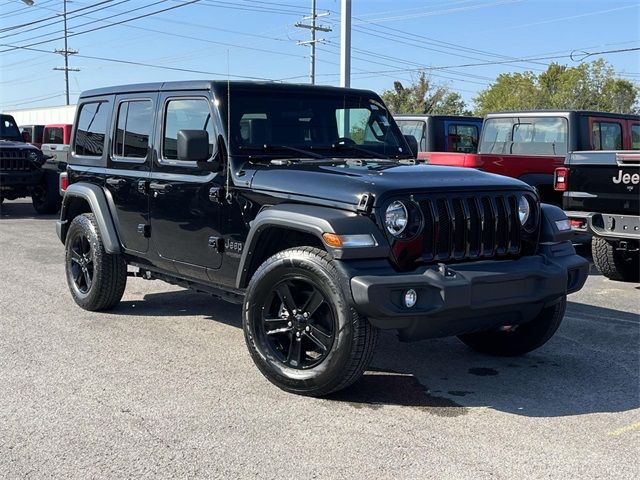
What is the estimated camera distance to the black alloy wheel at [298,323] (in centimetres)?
429

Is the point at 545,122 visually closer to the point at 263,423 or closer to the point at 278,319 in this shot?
the point at 278,319

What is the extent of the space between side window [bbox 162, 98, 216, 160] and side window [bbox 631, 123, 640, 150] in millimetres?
7582

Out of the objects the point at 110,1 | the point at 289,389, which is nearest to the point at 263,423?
the point at 289,389

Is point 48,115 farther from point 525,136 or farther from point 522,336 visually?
point 522,336

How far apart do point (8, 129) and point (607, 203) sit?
13.5 metres

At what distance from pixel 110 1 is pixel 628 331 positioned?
28337 millimetres

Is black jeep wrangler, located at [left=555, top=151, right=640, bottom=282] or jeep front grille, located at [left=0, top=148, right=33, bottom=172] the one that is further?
jeep front grille, located at [left=0, top=148, right=33, bottom=172]

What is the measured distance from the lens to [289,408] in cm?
420

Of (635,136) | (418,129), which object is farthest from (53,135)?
(635,136)

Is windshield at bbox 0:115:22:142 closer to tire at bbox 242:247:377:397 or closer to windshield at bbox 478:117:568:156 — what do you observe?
windshield at bbox 478:117:568:156

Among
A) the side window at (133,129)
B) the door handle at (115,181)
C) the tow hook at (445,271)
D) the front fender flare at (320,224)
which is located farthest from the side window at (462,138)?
the tow hook at (445,271)

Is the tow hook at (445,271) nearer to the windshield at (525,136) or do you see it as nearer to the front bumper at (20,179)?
the windshield at (525,136)

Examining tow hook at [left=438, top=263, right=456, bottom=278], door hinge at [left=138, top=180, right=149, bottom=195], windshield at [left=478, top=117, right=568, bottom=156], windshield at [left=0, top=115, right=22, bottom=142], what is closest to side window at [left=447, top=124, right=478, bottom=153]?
windshield at [left=478, top=117, right=568, bottom=156]

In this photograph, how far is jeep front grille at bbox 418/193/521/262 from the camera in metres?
4.23
